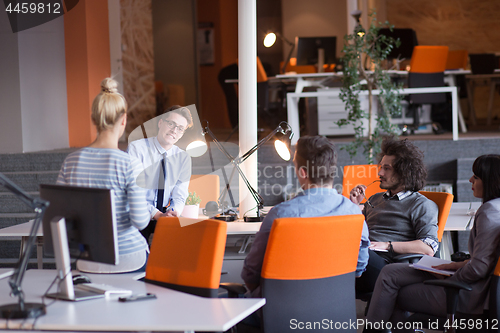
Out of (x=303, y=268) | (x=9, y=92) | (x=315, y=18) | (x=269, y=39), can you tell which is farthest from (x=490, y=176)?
(x=315, y=18)

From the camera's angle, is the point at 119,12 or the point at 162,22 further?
the point at 162,22

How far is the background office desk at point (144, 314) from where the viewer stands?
153cm

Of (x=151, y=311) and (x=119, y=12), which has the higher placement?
(x=119, y=12)

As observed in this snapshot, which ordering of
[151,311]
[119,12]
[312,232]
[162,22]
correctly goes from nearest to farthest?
[151,311]
[312,232]
[119,12]
[162,22]

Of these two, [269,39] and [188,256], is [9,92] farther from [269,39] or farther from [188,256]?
[188,256]

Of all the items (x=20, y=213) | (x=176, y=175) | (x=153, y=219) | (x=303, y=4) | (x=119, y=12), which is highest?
(x=303, y=4)

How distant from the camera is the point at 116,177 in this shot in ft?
6.86

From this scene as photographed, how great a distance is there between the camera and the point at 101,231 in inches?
70.2

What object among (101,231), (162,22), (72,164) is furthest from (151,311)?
(162,22)

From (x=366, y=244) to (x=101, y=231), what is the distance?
123 centimetres

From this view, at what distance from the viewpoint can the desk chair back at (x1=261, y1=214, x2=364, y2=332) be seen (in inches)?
75.9

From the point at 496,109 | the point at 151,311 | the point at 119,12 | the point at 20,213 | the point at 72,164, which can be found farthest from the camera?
the point at 496,109

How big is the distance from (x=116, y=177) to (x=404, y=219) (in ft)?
5.53

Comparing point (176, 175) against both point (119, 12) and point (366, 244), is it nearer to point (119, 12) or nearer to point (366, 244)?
point (366, 244)
